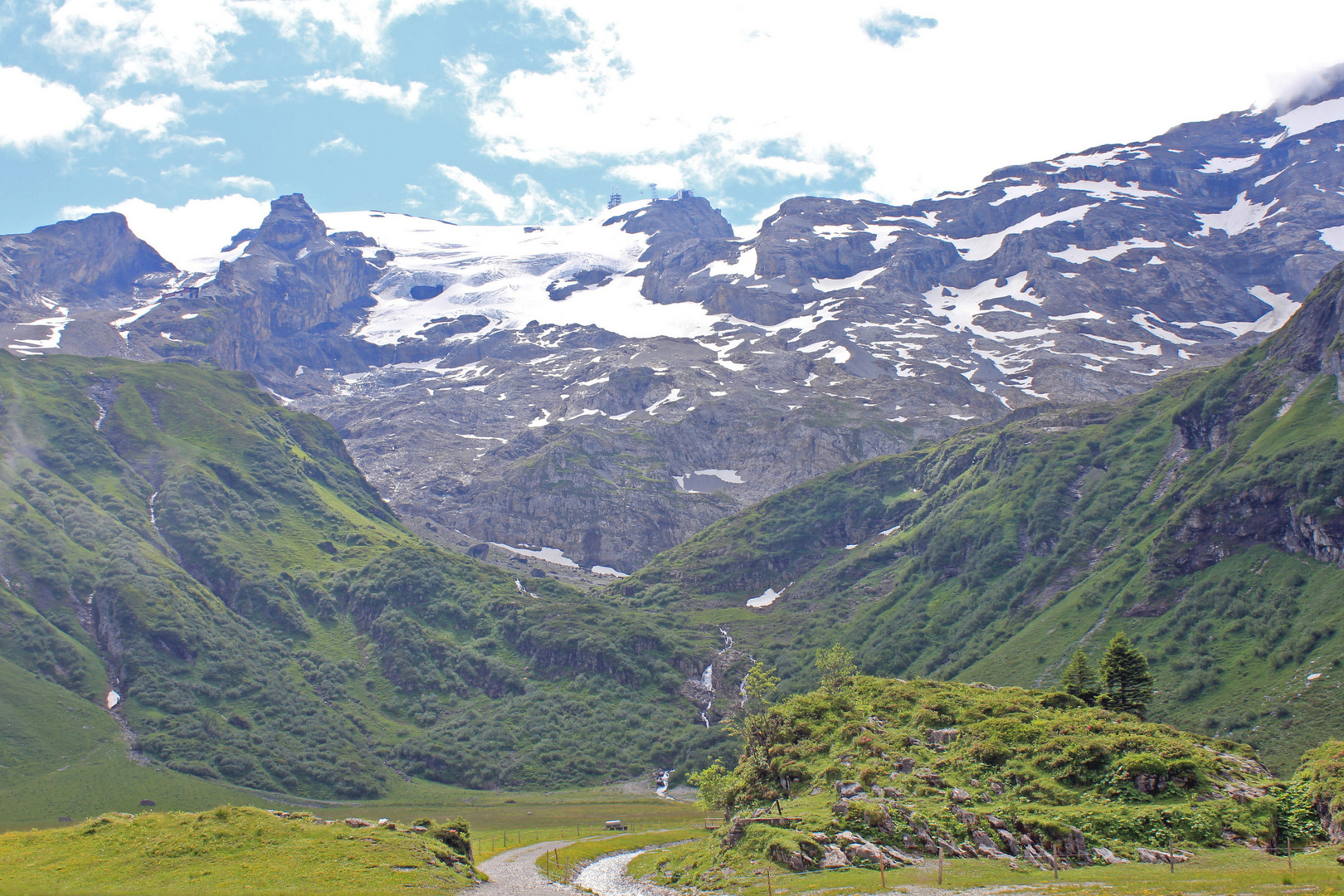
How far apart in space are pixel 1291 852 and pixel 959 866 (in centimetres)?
1495

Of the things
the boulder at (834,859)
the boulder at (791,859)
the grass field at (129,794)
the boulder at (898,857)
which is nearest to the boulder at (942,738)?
the boulder at (898,857)

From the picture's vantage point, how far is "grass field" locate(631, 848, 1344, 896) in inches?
1314

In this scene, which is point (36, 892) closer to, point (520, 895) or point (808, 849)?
point (520, 895)

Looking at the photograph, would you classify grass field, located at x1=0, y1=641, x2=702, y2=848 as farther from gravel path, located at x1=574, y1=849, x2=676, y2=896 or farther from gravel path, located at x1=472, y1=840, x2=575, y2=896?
gravel path, located at x1=574, y1=849, x2=676, y2=896

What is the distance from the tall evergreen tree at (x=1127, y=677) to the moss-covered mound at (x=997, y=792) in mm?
14114

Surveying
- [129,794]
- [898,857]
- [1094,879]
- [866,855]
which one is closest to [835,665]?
[898,857]

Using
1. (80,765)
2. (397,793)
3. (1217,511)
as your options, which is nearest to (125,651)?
(80,765)

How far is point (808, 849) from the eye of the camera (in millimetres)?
44688

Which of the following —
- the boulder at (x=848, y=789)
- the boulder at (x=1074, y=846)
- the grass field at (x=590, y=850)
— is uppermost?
the boulder at (x=848, y=789)

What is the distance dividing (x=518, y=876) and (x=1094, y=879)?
38548 mm

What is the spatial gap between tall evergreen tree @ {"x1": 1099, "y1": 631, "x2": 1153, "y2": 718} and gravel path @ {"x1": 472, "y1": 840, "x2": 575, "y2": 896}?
170 feet

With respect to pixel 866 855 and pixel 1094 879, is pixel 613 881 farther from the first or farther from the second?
pixel 1094 879

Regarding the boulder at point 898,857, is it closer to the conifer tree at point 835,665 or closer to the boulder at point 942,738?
Answer: the boulder at point 942,738

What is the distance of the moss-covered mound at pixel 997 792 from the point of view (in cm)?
4400
